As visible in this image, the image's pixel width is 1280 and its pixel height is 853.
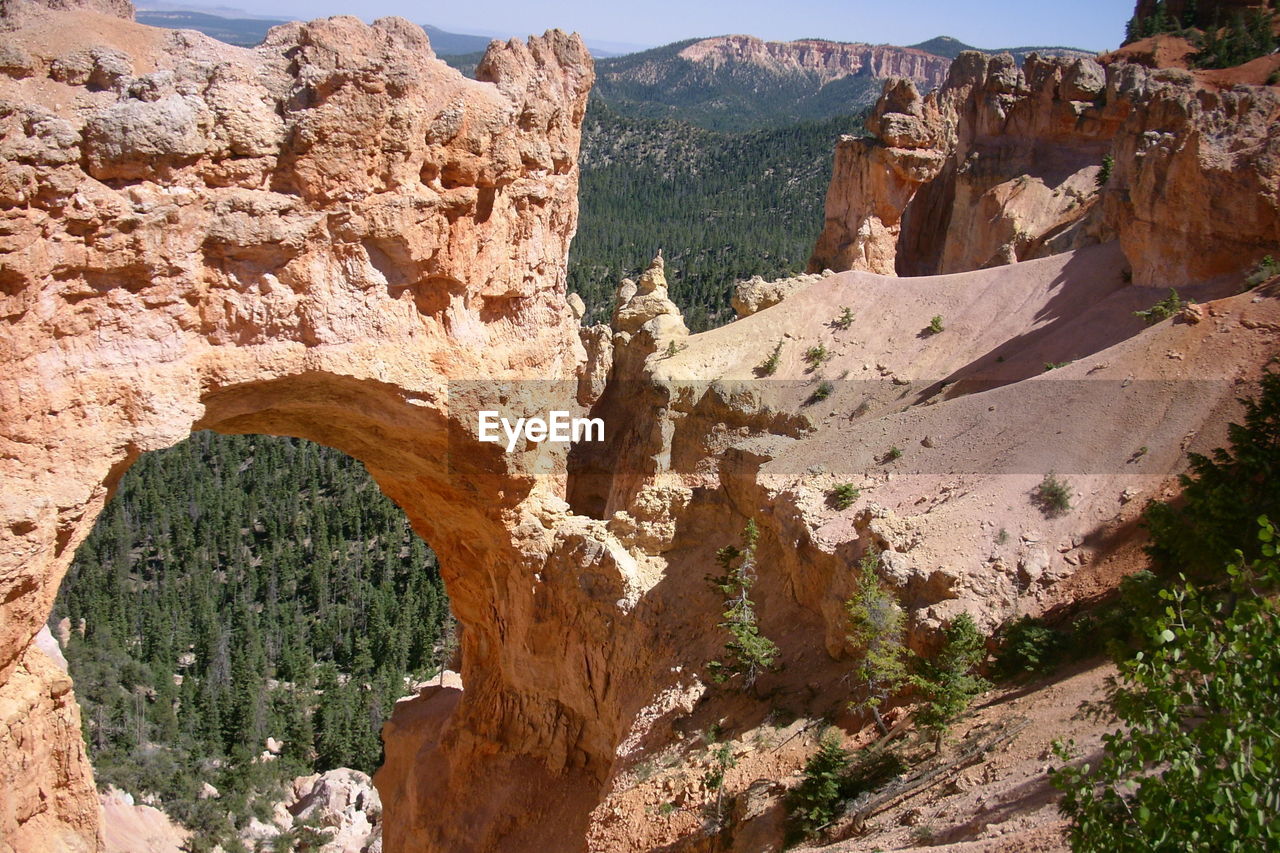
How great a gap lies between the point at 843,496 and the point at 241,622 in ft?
142

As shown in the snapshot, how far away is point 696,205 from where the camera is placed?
11500 centimetres

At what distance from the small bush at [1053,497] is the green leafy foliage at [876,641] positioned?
2.91m

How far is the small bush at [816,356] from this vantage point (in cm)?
2711

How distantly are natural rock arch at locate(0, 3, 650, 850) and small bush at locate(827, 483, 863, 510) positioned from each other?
153 inches

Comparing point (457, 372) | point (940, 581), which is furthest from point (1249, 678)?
point (457, 372)

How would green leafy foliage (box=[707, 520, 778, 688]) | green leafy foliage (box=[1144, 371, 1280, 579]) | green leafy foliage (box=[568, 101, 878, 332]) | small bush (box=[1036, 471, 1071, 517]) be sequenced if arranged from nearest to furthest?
1. green leafy foliage (box=[1144, 371, 1280, 579])
2. green leafy foliage (box=[707, 520, 778, 688])
3. small bush (box=[1036, 471, 1071, 517])
4. green leafy foliage (box=[568, 101, 878, 332])

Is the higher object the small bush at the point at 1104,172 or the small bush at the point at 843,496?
the small bush at the point at 1104,172

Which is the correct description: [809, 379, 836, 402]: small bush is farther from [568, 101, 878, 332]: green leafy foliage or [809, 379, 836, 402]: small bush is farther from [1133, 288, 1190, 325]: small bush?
[568, 101, 878, 332]: green leafy foliage

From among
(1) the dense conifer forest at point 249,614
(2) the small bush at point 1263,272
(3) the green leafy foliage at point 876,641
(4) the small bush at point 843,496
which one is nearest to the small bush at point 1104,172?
(2) the small bush at point 1263,272

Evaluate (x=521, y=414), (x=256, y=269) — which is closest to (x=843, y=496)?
(x=521, y=414)

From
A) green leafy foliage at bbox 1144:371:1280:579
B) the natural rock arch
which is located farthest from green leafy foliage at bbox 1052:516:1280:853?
the natural rock arch

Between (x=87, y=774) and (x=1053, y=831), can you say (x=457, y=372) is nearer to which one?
(x=87, y=774)

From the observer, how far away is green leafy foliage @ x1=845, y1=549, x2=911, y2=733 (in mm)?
12828

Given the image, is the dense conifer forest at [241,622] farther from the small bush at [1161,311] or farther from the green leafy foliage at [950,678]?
the small bush at [1161,311]
